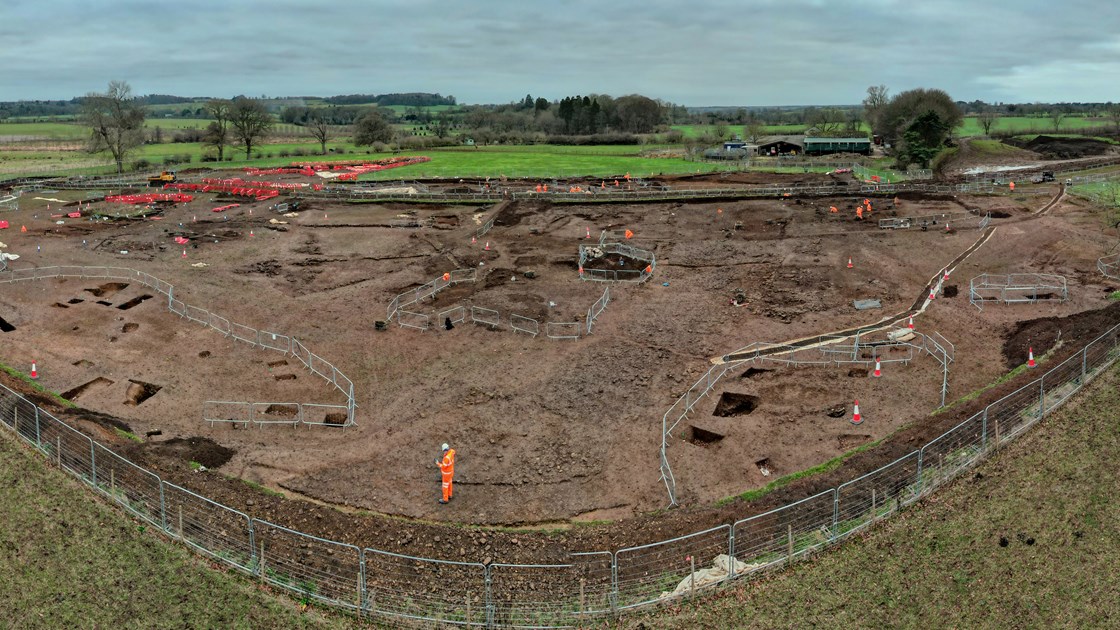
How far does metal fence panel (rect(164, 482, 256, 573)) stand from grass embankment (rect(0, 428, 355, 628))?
1.40ft

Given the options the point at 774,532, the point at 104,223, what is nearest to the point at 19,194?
the point at 104,223

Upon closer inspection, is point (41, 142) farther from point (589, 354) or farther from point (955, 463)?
point (955, 463)

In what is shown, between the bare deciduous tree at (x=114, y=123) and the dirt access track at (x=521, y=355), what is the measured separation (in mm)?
44612

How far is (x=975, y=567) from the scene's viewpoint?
1838 centimetres

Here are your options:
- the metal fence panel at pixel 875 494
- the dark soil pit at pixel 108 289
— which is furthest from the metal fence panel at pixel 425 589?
the dark soil pit at pixel 108 289

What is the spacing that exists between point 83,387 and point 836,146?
4206 inches

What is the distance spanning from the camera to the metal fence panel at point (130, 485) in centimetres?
2103

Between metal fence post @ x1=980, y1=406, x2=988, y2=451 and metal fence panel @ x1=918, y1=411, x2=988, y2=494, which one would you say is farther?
metal fence post @ x1=980, y1=406, x2=988, y2=451

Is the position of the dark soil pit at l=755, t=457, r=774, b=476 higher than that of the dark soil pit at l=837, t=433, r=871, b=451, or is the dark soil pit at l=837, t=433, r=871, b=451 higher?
the dark soil pit at l=837, t=433, r=871, b=451

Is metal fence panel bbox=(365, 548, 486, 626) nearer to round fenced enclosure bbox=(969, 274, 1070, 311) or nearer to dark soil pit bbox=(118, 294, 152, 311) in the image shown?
dark soil pit bbox=(118, 294, 152, 311)

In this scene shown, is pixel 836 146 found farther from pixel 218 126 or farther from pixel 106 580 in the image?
pixel 106 580

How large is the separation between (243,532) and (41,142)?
16987 centimetres

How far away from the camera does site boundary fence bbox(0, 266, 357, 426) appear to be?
3262 cm

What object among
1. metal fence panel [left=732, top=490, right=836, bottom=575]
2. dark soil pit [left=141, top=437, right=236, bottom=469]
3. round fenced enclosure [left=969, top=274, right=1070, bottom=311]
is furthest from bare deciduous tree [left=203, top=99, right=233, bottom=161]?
metal fence panel [left=732, top=490, right=836, bottom=575]
